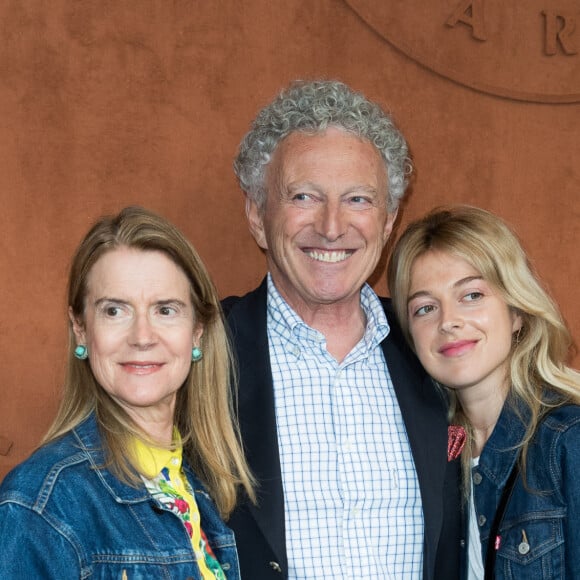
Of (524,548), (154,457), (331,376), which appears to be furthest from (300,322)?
(524,548)

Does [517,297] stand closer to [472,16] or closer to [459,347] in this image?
[459,347]

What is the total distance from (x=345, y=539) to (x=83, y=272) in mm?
920

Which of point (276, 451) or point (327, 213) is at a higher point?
point (327, 213)

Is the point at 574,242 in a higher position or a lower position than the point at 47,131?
lower

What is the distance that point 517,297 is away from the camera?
2.35m

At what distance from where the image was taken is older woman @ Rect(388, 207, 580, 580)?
2.15m

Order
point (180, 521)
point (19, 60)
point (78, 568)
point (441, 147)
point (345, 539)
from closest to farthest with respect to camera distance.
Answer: point (78, 568), point (180, 521), point (345, 539), point (19, 60), point (441, 147)

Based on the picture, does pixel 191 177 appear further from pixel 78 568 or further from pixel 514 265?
pixel 78 568

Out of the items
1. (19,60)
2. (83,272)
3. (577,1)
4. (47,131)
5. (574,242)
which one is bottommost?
(83,272)

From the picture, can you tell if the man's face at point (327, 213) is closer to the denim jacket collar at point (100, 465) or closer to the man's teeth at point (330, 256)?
the man's teeth at point (330, 256)

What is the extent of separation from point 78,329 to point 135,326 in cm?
15

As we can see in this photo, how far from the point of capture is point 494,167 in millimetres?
3121

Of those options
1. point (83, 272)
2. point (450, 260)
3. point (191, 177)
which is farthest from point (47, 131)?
point (450, 260)

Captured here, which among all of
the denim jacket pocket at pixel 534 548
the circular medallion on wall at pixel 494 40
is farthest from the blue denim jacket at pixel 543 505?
the circular medallion on wall at pixel 494 40
